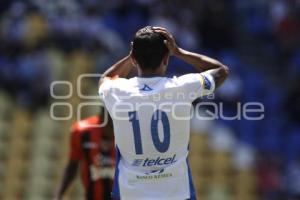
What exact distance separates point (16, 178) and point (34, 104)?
1.13 m

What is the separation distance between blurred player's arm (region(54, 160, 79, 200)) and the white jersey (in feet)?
5.99

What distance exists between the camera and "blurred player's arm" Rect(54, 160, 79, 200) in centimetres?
644

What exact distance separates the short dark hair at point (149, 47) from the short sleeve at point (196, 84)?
0.18 meters

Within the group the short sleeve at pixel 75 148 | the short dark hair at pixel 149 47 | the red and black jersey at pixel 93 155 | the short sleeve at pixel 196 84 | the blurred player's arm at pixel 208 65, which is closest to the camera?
the short dark hair at pixel 149 47

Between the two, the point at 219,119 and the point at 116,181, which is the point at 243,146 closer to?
the point at 219,119

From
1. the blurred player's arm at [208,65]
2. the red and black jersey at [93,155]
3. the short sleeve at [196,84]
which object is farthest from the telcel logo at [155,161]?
the red and black jersey at [93,155]

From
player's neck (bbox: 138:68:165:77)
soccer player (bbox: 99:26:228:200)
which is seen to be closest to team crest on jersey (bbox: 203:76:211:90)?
soccer player (bbox: 99:26:228:200)

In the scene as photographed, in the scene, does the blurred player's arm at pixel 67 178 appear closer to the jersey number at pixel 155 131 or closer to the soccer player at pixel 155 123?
the soccer player at pixel 155 123

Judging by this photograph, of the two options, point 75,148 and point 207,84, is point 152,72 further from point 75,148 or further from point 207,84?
point 75,148

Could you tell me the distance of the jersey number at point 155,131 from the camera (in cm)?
460

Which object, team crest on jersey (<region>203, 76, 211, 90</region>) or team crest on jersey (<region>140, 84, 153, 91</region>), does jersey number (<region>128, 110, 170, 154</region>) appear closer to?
team crest on jersey (<region>140, 84, 153, 91</region>)

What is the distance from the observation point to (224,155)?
12141 mm

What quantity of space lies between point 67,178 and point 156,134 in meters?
2.05

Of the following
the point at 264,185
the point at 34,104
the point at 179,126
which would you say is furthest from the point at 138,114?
the point at 34,104
